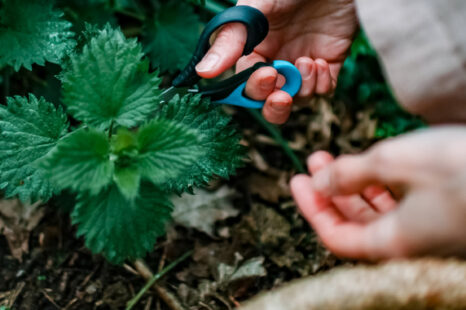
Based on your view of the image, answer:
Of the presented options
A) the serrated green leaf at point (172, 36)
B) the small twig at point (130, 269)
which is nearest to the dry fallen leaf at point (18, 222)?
the small twig at point (130, 269)

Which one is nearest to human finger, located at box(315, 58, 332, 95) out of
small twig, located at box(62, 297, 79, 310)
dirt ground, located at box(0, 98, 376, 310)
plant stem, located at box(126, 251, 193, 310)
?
dirt ground, located at box(0, 98, 376, 310)

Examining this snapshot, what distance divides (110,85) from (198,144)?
0.85 ft

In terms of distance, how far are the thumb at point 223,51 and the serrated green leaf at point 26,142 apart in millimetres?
422

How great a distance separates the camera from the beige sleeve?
1023mm

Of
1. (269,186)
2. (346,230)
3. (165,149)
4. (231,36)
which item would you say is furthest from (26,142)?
(269,186)

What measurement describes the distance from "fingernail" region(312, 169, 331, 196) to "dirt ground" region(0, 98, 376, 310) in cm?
55

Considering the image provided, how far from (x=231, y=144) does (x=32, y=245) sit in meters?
0.83

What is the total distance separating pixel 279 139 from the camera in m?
1.84

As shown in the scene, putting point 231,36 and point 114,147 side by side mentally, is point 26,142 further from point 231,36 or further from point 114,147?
point 231,36

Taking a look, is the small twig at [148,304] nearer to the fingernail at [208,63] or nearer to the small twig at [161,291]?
the small twig at [161,291]

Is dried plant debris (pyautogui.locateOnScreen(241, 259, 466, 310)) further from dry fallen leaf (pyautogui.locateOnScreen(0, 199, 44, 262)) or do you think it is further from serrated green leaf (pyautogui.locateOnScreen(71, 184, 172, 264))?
dry fallen leaf (pyautogui.locateOnScreen(0, 199, 44, 262))

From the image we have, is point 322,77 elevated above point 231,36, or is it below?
below

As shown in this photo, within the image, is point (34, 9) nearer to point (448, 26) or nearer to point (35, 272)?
point (35, 272)

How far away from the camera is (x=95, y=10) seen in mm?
1803
